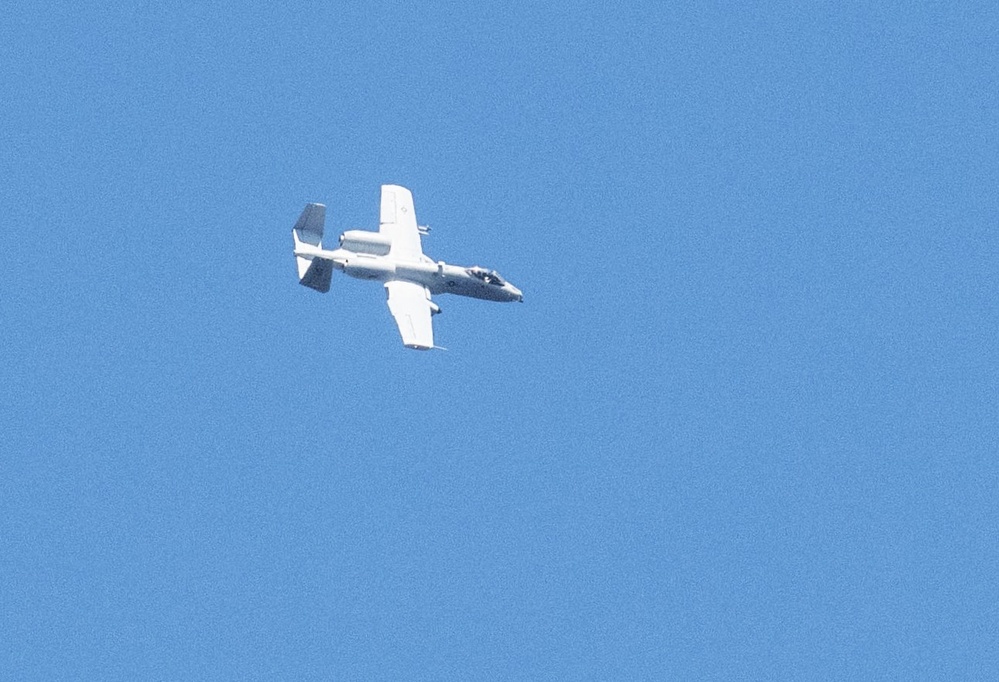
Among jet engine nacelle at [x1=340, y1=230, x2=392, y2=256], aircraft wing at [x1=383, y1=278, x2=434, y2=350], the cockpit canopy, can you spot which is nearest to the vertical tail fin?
jet engine nacelle at [x1=340, y1=230, x2=392, y2=256]

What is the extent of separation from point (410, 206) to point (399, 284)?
30.9 ft

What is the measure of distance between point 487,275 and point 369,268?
8.85 metres

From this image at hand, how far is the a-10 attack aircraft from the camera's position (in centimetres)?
13325

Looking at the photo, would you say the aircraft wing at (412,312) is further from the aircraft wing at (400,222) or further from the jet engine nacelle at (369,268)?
the aircraft wing at (400,222)

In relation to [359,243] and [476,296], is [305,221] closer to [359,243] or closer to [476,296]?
[359,243]

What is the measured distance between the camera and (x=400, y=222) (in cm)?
14125

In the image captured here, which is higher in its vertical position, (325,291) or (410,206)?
(410,206)

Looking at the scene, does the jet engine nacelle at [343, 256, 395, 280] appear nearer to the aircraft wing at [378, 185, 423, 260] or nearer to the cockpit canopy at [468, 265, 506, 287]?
the aircraft wing at [378, 185, 423, 260]

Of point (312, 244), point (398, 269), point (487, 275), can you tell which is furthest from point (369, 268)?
point (487, 275)

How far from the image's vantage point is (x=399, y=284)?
13588cm

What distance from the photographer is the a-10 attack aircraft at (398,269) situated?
13325 cm

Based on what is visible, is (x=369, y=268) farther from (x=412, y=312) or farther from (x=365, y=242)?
(x=412, y=312)

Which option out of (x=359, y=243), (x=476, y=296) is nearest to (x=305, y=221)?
(x=359, y=243)

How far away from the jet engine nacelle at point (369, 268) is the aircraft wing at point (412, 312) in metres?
0.83
